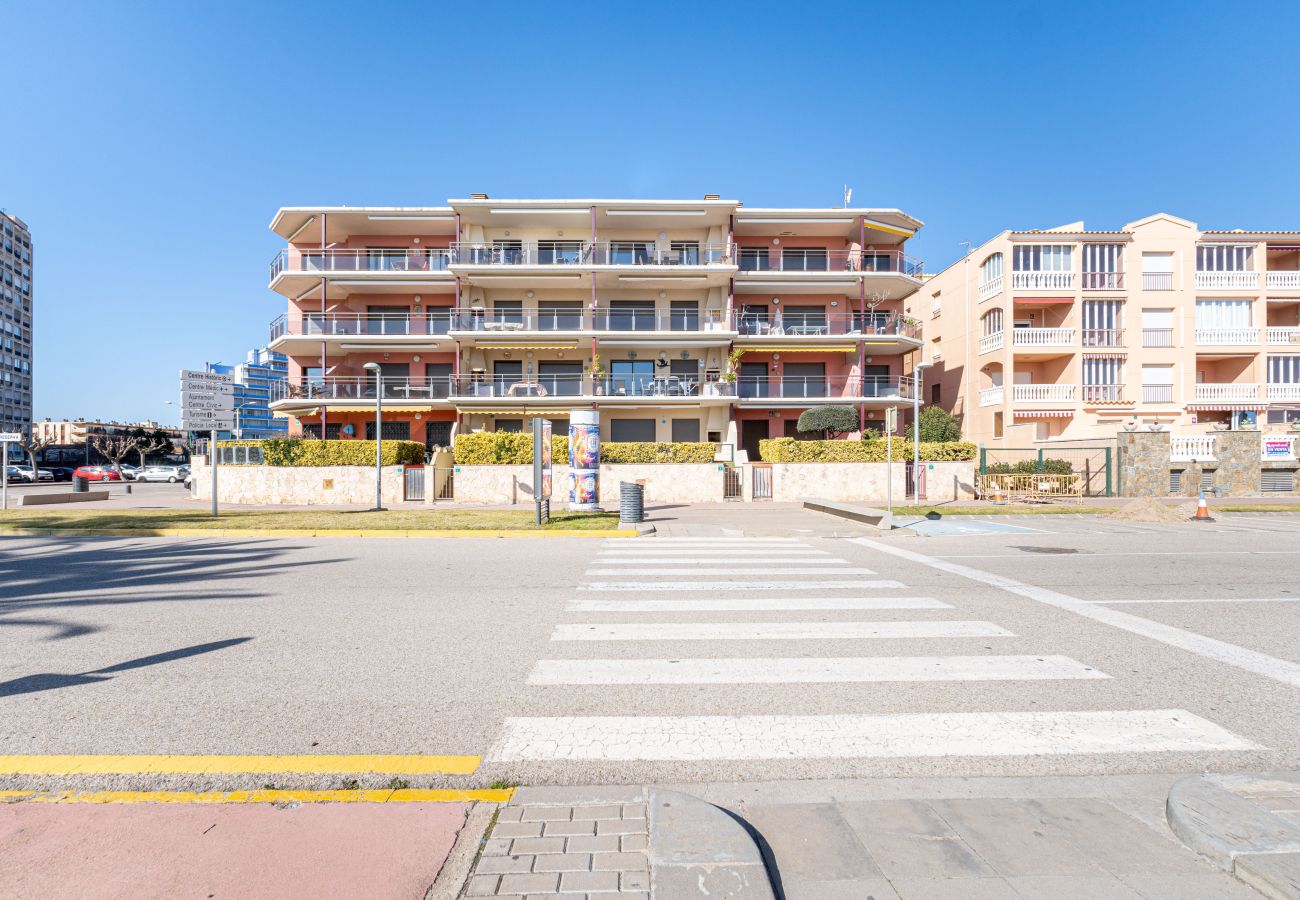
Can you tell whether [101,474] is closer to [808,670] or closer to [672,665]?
[672,665]

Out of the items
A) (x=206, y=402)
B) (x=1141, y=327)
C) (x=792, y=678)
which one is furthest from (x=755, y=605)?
(x=1141, y=327)

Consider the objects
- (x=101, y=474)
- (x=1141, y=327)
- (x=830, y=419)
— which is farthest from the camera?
(x=101, y=474)

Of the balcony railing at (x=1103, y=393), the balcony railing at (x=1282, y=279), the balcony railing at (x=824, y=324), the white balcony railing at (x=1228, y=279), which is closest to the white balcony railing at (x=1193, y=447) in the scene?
the balcony railing at (x=1103, y=393)

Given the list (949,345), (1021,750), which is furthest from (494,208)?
(1021,750)

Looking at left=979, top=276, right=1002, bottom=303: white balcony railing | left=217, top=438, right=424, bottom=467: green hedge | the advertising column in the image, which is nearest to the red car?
left=217, top=438, right=424, bottom=467: green hedge

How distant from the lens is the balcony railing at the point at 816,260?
107 ft

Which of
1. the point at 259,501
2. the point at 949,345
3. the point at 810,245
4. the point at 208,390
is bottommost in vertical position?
the point at 259,501

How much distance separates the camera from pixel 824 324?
3228 cm

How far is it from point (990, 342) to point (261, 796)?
37.3 m

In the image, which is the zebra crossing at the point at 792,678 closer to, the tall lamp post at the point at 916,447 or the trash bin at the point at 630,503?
the trash bin at the point at 630,503

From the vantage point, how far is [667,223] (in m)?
32.3

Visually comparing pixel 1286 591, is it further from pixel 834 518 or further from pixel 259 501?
pixel 259 501

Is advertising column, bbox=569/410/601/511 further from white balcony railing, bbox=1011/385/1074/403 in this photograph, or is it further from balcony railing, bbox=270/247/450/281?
white balcony railing, bbox=1011/385/1074/403

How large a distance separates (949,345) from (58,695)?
41.0 metres
